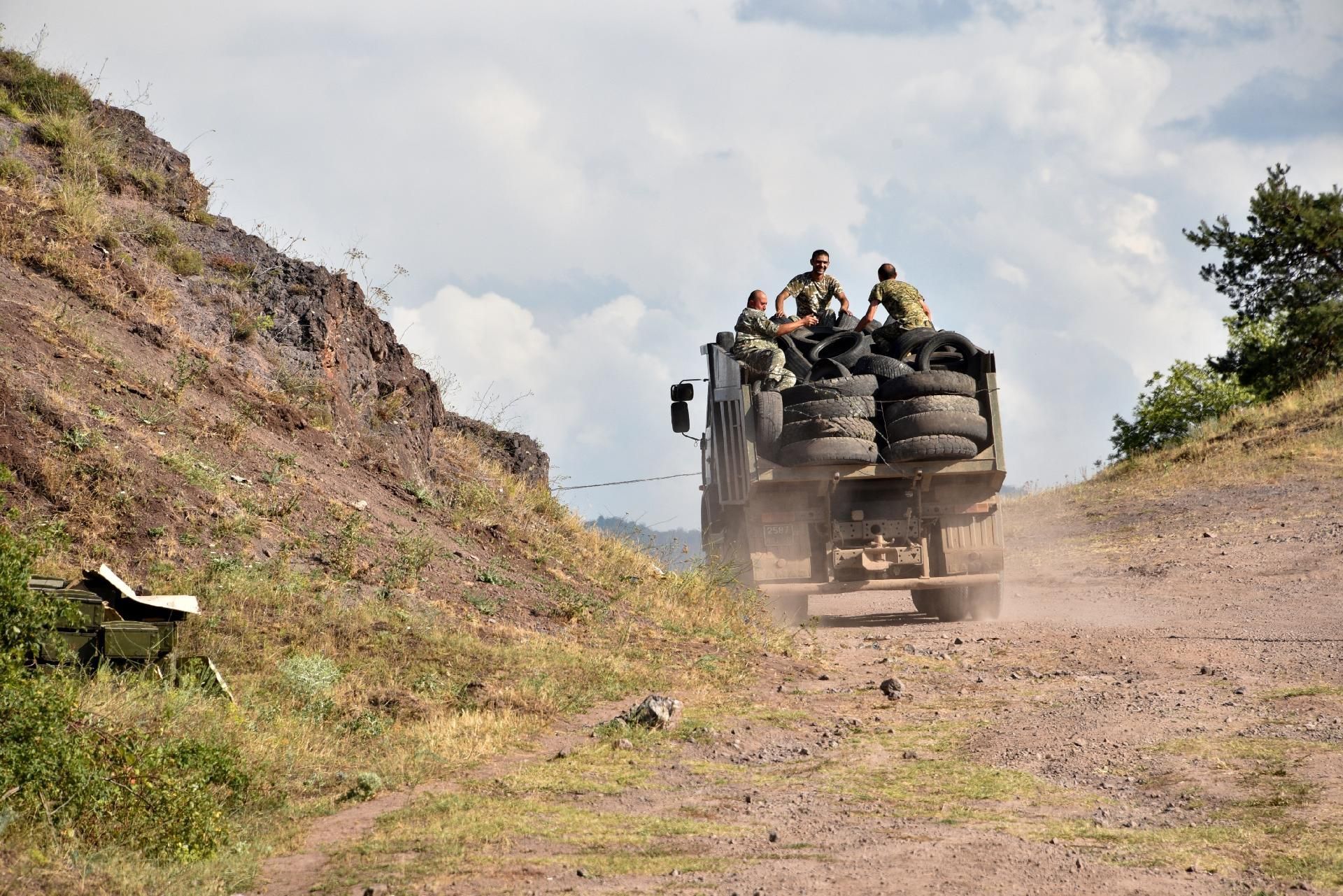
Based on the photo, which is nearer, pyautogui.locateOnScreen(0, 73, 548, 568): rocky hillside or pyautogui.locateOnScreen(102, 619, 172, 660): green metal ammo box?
pyautogui.locateOnScreen(102, 619, 172, 660): green metal ammo box

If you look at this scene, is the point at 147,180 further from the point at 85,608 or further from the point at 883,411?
the point at 85,608

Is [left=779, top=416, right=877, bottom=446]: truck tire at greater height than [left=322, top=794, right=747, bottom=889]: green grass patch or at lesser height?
greater

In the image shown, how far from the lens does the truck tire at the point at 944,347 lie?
43.1 feet

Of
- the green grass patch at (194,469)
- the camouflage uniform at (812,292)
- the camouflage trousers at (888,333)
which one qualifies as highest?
the camouflage uniform at (812,292)

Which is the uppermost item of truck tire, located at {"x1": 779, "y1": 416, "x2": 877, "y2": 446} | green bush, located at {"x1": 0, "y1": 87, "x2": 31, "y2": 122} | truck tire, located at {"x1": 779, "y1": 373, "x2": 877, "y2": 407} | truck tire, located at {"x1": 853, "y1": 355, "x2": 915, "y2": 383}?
green bush, located at {"x1": 0, "y1": 87, "x2": 31, "y2": 122}

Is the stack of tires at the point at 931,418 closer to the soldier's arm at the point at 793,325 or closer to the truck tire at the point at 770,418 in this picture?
the truck tire at the point at 770,418

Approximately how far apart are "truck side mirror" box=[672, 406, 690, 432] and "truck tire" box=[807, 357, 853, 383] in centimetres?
255

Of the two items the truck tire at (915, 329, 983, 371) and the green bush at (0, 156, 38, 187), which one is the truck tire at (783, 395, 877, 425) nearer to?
the truck tire at (915, 329, 983, 371)

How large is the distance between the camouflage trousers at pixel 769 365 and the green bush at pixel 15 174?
744cm

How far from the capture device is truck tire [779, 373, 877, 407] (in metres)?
12.9

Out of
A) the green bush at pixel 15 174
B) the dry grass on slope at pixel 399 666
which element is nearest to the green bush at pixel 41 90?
the green bush at pixel 15 174

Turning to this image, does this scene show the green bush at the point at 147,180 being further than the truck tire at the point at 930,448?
Yes

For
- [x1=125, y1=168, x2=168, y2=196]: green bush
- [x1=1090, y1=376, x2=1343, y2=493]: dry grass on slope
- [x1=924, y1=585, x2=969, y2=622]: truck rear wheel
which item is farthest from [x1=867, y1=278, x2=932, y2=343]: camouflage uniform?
[x1=1090, y1=376, x2=1343, y2=493]: dry grass on slope

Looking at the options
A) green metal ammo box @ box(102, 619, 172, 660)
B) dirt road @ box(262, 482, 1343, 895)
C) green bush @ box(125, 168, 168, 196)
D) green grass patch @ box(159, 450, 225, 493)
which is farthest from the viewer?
green bush @ box(125, 168, 168, 196)
